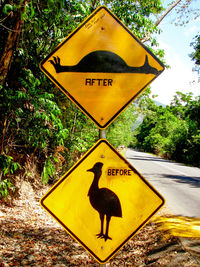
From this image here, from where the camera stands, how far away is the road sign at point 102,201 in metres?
1.76

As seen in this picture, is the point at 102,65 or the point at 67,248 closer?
the point at 102,65

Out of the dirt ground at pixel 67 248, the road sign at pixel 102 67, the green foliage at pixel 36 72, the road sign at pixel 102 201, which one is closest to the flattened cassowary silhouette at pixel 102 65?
the road sign at pixel 102 67

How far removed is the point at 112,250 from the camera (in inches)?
69.1

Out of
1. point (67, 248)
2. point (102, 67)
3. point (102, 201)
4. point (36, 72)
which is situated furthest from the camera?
point (36, 72)

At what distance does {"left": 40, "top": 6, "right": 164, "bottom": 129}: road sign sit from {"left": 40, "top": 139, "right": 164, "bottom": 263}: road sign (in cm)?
35

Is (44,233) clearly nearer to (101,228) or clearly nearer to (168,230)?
(168,230)

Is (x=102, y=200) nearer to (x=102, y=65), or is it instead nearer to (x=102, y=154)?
(x=102, y=154)

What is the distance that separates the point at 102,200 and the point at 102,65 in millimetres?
1075

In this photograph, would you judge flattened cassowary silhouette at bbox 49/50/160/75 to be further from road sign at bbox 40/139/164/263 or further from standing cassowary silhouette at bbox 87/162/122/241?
standing cassowary silhouette at bbox 87/162/122/241

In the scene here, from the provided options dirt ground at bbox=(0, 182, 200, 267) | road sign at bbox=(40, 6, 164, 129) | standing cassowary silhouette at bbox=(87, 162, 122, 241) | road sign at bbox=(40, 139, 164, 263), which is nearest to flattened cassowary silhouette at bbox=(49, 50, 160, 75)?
road sign at bbox=(40, 6, 164, 129)

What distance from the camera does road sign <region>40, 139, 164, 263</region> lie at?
1758 mm

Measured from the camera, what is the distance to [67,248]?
4105 millimetres

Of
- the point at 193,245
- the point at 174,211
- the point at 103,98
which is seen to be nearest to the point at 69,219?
the point at 103,98

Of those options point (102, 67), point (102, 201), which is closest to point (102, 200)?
point (102, 201)
